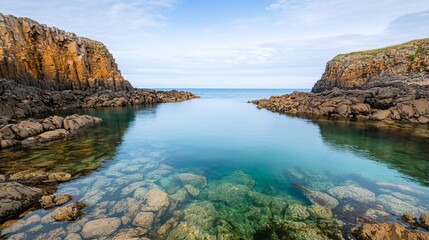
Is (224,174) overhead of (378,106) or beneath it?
beneath

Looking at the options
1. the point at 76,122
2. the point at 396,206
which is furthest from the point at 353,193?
the point at 76,122

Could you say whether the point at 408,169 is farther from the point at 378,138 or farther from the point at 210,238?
the point at 210,238

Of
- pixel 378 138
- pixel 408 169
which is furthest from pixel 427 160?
pixel 378 138

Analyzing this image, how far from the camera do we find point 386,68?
5619 centimetres

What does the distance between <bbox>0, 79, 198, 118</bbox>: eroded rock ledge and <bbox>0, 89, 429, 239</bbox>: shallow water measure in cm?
1888

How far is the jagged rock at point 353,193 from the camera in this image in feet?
34.5

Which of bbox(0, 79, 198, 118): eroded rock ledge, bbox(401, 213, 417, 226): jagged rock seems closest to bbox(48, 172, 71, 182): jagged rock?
bbox(401, 213, 417, 226): jagged rock

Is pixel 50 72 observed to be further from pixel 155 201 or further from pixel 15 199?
pixel 155 201

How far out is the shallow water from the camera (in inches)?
341

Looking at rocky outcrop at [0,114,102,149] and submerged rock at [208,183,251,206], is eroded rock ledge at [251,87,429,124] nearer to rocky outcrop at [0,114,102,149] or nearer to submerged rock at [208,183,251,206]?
submerged rock at [208,183,251,206]

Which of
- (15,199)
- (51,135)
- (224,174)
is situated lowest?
(224,174)

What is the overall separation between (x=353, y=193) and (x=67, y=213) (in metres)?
13.2

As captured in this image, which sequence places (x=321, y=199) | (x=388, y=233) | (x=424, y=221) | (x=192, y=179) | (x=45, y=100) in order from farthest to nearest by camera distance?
(x=45, y=100)
(x=192, y=179)
(x=321, y=199)
(x=424, y=221)
(x=388, y=233)

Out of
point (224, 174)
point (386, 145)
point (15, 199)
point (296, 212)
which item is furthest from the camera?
point (386, 145)
